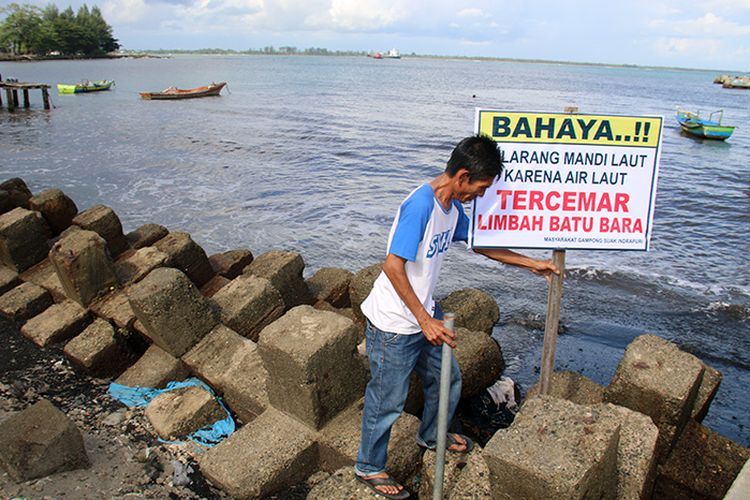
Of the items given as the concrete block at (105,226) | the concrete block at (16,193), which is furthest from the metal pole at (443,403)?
the concrete block at (16,193)

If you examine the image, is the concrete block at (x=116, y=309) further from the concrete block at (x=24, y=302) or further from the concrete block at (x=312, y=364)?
the concrete block at (x=312, y=364)

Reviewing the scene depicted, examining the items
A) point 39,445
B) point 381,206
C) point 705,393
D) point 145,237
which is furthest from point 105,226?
point 381,206

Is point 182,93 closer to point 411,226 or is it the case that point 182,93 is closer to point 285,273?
point 285,273

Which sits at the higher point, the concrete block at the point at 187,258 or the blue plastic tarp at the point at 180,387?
the concrete block at the point at 187,258

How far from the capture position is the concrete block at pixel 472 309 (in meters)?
5.37

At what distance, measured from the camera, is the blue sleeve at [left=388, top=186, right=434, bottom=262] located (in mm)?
2697

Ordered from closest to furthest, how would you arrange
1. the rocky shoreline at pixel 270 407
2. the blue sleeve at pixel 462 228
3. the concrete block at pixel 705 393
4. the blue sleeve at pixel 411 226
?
the blue sleeve at pixel 411 226 → the rocky shoreline at pixel 270 407 → the blue sleeve at pixel 462 228 → the concrete block at pixel 705 393

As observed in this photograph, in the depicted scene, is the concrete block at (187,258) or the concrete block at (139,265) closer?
the concrete block at (139,265)

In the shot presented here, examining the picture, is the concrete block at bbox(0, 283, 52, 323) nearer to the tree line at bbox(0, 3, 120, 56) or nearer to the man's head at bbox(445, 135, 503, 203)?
the man's head at bbox(445, 135, 503, 203)

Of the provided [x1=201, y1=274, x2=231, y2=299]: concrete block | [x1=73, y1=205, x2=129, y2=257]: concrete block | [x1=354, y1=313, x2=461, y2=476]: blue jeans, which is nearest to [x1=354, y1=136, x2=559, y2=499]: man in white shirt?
[x1=354, y1=313, x2=461, y2=476]: blue jeans

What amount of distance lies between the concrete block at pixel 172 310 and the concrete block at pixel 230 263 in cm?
236

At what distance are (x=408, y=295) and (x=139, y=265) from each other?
171 inches

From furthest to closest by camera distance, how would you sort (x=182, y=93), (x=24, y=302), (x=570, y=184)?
(x=182, y=93), (x=24, y=302), (x=570, y=184)

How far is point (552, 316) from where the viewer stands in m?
3.60
